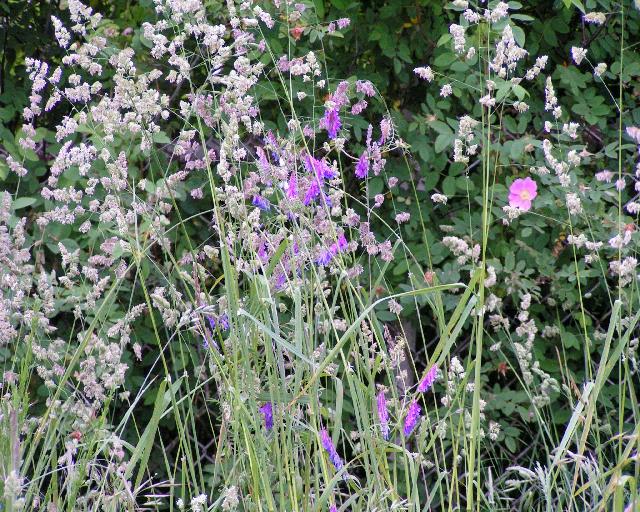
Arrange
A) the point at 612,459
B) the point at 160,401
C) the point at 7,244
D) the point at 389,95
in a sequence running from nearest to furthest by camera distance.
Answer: the point at 160,401 → the point at 7,244 → the point at 612,459 → the point at 389,95

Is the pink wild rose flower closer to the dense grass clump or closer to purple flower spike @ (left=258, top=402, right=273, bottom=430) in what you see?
the dense grass clump

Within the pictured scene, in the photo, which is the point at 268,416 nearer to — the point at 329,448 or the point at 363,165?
the point at 329,448

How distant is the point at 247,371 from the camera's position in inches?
54.7

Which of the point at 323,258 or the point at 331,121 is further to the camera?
the point at 331,121

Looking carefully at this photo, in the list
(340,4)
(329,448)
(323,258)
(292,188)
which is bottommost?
(329,448)

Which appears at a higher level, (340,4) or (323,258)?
(340,4)

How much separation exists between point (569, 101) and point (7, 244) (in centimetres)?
170

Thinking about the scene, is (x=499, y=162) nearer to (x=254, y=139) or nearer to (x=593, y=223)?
(x=593, y=223)

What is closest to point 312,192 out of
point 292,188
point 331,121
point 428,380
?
point 292,188

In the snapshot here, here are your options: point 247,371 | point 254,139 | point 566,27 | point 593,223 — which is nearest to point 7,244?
point 247,371

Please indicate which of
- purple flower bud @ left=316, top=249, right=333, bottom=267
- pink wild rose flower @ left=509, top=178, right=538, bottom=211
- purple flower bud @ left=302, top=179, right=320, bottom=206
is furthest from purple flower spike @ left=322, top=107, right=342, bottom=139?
pink wild rose flower @ left=509, top=178, right=538, bottom=211

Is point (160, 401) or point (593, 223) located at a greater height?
point (160, 401)

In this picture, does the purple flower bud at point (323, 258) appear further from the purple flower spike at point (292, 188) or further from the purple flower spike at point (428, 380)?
the purple flower spike at point (428, 380)

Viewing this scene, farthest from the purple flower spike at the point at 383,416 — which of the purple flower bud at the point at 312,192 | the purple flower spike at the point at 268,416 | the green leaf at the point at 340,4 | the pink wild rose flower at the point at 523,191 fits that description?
the green leaf at the point at 340,4
